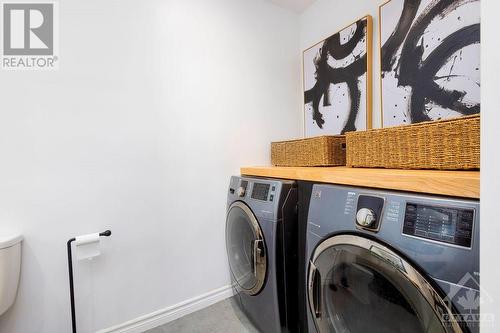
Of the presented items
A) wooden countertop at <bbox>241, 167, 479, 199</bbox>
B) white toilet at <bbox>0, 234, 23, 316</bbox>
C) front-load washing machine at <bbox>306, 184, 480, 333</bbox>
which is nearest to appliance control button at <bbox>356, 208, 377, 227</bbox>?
front-load washing machine at <bbox>306, 184, 480, 333</bbox>

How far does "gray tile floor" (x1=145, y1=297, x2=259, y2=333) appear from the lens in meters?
1.40

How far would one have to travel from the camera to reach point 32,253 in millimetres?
1144

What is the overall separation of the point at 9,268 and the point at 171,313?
88 cm

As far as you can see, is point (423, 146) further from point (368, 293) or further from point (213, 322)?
point (213, 322)

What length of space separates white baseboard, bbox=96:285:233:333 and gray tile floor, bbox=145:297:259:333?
0.03 m

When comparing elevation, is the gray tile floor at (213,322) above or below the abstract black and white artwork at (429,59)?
below

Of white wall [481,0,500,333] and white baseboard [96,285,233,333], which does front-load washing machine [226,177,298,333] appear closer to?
white baseboard [96,285,233,333]

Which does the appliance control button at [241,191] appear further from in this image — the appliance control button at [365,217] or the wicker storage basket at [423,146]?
the appliance control button at [365,217]

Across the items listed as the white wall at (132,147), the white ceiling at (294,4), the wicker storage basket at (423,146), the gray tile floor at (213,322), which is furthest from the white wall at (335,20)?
the gray tile floor at (213,322)

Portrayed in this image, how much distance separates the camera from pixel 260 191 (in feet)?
4.24

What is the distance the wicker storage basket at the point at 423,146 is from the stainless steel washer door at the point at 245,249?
25.4 inches

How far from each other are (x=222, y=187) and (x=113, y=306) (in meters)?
0.94

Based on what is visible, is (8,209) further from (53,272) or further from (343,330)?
(343,330)

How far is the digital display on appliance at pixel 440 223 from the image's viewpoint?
550mm
